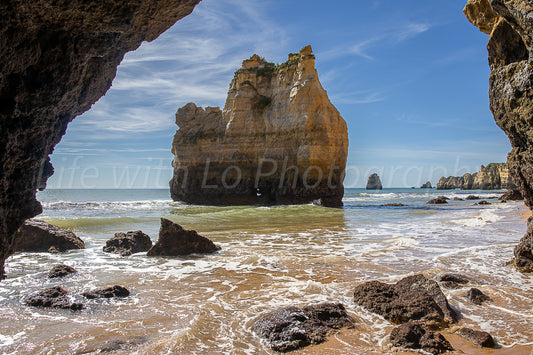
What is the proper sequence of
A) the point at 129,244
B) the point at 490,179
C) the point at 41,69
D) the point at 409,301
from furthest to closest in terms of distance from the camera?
the point at 490,179 < the point at 129,244 < the point at 409,301 < the point at 41,69

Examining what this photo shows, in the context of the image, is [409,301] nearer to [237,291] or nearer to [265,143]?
[237,291]

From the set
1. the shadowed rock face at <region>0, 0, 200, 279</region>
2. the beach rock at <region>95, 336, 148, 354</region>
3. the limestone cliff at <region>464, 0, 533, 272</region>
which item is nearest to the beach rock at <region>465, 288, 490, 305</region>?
the limestone cliff at <region>464, 0, 533, 272</region>

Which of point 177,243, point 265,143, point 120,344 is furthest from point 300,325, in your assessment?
point 265,143

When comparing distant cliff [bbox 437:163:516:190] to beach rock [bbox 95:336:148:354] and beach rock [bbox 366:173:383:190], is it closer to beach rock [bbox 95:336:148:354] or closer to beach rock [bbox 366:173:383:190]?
beach rock [bbox 366:173:383:190]

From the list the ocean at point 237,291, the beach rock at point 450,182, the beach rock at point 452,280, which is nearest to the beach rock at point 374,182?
the beach rock at point 450,182

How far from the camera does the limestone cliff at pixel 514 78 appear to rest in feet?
11.2

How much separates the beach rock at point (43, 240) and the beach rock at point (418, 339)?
25.0 feet

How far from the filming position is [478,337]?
3037mm

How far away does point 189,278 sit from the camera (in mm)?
5496

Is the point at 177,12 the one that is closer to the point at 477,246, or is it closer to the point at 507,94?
the point at 507,94

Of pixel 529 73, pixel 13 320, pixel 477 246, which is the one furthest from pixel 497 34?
pixel 13 320

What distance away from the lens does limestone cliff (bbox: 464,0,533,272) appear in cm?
340

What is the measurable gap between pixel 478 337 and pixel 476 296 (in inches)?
50.2

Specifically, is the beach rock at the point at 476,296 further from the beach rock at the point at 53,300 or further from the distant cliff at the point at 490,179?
the distant cliff at the point at 490,179
